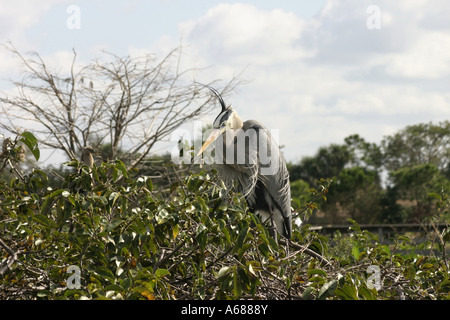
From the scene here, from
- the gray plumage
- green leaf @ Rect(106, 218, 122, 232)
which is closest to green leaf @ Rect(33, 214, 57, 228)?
green leaf @ Rect(106, 218, 122, 232)

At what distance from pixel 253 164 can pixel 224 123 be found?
12.9 inches

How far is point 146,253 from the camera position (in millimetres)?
2666

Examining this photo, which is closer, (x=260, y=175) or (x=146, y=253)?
(x=146, y=253)

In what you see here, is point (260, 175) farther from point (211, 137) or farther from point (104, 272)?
point (104, 272)

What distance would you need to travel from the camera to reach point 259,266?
2.54 meters

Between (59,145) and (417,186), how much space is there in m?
17.5

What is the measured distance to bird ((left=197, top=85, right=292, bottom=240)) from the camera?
3.62 m

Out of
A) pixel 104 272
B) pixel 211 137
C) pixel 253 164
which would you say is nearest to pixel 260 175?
pixel 253 164

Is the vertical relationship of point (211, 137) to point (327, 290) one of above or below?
above

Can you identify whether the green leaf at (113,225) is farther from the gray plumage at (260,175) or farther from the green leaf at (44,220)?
the gray plumage at (260,175)

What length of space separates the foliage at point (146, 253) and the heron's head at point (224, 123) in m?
0.49

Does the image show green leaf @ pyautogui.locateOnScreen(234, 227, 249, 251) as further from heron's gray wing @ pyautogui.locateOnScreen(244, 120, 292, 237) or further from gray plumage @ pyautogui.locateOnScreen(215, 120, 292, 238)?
heron's gray wing @ pyautogui.locateOnScreen(244, 120, 292, 237)

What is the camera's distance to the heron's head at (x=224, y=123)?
135 inches
